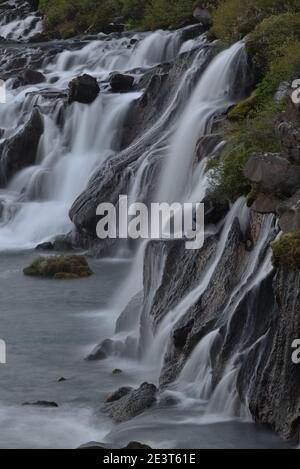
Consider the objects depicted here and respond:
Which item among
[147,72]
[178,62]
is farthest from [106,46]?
[178,62]

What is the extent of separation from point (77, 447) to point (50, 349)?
6675 mm

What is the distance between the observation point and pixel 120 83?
137 feet

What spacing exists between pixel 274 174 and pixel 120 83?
76.1ft

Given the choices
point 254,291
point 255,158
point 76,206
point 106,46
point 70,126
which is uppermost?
point 106,46

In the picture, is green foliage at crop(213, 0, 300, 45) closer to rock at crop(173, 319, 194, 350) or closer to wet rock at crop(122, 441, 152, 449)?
rock at crop(173, 319, 194, 350)

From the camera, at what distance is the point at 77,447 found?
17.2 meters

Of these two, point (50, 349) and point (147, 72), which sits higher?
point (147, 72)

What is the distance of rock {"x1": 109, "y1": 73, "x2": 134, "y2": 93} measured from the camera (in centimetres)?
4162

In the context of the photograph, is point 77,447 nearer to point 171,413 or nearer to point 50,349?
point 171,413

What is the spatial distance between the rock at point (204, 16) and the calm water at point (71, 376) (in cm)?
1705

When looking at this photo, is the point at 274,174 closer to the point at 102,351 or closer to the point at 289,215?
the point at 289,215

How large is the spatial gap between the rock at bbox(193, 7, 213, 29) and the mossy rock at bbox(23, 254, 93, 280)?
678 inches

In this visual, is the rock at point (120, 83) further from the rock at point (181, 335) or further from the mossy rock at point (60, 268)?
the rock at point (181, 335)

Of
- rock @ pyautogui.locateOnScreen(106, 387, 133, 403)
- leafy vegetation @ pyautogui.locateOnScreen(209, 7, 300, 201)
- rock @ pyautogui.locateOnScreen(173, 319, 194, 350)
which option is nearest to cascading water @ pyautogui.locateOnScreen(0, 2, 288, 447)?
rock @ pyautogui.locateOnScreen(173, 319, 194, 350)
